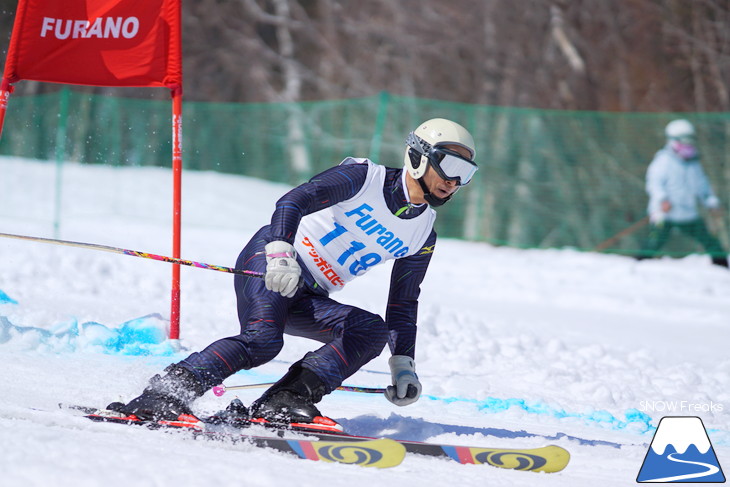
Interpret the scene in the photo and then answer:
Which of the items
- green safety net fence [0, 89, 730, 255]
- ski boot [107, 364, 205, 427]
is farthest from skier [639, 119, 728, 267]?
ski boot [107, 364, 205, 427]

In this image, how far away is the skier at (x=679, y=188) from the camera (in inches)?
420

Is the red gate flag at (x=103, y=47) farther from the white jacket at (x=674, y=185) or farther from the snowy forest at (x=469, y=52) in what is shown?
the snowy forest at (x=469, y=52)

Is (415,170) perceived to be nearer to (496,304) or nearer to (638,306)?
(496,304)

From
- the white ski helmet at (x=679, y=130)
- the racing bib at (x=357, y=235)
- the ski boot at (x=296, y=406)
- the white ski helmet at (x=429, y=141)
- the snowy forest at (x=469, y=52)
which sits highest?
the snowy forest at (x=469, y=52)

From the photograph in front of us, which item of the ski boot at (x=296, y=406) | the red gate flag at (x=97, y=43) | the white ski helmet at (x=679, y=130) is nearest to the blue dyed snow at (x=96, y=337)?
the red gate flag at (x=97, y=43)

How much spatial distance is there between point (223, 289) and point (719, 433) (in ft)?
15.3

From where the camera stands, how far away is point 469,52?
18031 mm

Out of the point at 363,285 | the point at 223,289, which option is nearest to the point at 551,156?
the point at 363,285

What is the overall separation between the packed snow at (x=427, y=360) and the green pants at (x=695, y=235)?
261 millimetres

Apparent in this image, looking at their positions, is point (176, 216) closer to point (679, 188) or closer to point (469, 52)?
point (679, 188)

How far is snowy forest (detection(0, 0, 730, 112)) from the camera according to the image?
612 inches

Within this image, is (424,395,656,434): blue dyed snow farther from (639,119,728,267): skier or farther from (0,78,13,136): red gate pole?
(639,119,728,267): skier

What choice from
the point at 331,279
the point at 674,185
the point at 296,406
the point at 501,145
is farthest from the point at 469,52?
the point at 296,406

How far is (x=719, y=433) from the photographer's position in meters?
4.32
